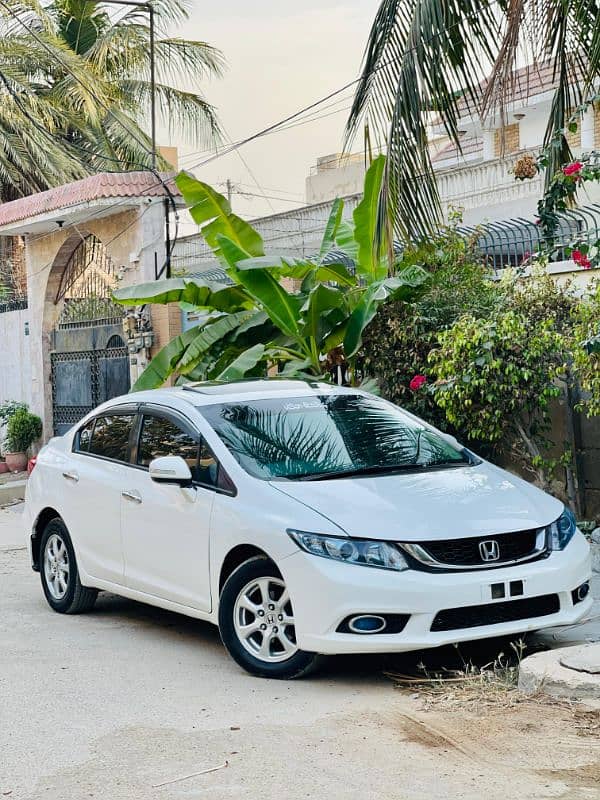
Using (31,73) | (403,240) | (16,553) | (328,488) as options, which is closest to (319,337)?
(403,240)

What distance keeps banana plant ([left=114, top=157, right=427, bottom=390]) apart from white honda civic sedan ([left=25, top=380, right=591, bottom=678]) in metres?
3.78

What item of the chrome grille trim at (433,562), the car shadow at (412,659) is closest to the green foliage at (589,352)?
the car shadow at (412,659)

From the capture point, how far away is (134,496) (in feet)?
26.5

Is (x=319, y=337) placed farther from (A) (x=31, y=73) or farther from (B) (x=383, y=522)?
(A) (x=31, y=73)

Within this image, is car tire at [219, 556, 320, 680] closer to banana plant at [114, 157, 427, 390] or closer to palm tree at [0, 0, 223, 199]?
banana plant at [114, 157, 427, 390]

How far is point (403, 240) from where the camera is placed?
1034cm

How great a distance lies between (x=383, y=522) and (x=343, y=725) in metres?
1.20

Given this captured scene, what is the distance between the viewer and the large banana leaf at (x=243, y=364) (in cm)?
1237

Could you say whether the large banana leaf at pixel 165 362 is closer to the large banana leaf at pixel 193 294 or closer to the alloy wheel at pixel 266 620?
the large banana leaf at pixel 193 294

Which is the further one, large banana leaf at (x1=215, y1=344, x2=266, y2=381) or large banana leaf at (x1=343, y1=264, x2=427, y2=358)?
large banana leaf at (x1=215, y1=344, x2=266, y2=381)

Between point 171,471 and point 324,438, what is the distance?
3.36 ft

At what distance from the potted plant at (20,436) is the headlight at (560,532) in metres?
16.5

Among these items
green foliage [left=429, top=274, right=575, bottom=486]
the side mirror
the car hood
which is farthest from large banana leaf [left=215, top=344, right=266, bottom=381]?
the car hood

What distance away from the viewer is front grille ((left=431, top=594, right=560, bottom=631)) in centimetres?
641
